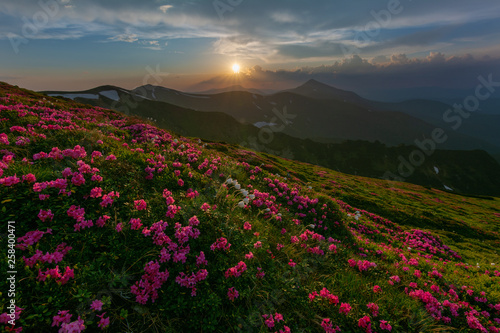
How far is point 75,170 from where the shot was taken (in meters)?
5.62

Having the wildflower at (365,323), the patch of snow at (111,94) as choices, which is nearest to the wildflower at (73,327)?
the wildflower at (365,323)

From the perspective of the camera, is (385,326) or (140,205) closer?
(385,326)

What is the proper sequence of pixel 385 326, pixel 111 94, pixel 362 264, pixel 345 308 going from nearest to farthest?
pixel 385 326 → pixel 345 308 → pixel 362 264 → pixel 111 94

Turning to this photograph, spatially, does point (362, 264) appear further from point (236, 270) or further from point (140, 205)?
point (140, 205)

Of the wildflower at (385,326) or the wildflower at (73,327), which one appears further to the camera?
the wildflower at (385,326)

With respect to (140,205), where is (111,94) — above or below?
above

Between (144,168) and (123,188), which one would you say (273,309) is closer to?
(123,188)

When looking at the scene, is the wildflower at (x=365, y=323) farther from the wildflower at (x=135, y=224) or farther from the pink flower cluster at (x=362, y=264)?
the wildflower at (x=135, y=224)

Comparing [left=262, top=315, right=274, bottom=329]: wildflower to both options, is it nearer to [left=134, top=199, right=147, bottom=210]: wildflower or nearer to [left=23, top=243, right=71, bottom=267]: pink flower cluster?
[left=134, top=199, right=147, bottom=210]: wildflower

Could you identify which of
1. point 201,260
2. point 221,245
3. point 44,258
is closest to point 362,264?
point 221,245

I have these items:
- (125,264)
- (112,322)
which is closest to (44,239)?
(125,264)

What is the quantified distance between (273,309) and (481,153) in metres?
212

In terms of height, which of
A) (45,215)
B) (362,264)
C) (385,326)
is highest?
(45,215)

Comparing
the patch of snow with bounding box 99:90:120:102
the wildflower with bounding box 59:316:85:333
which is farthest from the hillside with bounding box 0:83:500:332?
the patch of snow with bounding box 99:90:120:102
